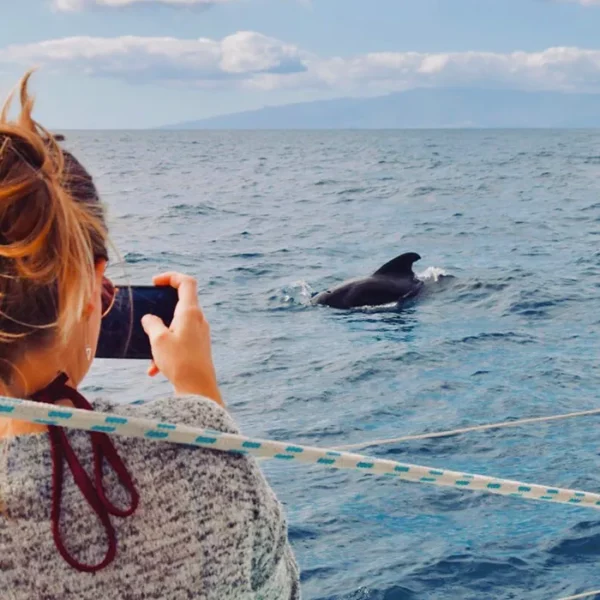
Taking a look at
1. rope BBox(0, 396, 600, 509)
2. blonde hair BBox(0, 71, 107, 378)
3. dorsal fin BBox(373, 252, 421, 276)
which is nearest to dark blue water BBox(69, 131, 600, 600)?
blonde hair BBox(0, 71, 107, 378)

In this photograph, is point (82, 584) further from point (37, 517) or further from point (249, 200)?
point (249, 200)

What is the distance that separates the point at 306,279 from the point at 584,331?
567 cm

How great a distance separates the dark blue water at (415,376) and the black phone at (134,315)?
4 centimetres

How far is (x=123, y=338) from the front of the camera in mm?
1795

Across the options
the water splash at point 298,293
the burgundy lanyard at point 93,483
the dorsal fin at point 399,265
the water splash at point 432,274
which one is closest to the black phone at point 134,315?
the burgundy lanyard at point 93,483

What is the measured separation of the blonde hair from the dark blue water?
15cm

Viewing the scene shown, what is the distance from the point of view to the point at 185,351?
166 cm

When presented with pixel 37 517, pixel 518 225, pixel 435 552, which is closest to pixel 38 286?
pixel 37 517

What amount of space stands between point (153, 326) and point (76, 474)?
1.35 ft

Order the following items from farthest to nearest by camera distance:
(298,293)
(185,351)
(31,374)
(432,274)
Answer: (432,274) → (298,293) → (185,351) → (31,374)

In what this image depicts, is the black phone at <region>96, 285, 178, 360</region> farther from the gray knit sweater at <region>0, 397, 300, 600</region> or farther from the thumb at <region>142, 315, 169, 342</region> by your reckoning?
the gray knit sweater at <region>0, 397, 300, 600</region>

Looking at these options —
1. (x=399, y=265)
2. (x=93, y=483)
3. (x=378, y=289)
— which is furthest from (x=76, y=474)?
(x=399, y=265)

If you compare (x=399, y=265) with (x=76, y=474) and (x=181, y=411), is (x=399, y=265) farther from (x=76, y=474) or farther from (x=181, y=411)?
(x=76, y=474)

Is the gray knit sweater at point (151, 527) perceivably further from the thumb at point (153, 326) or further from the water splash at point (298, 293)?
the water splash at point (298, 293)
